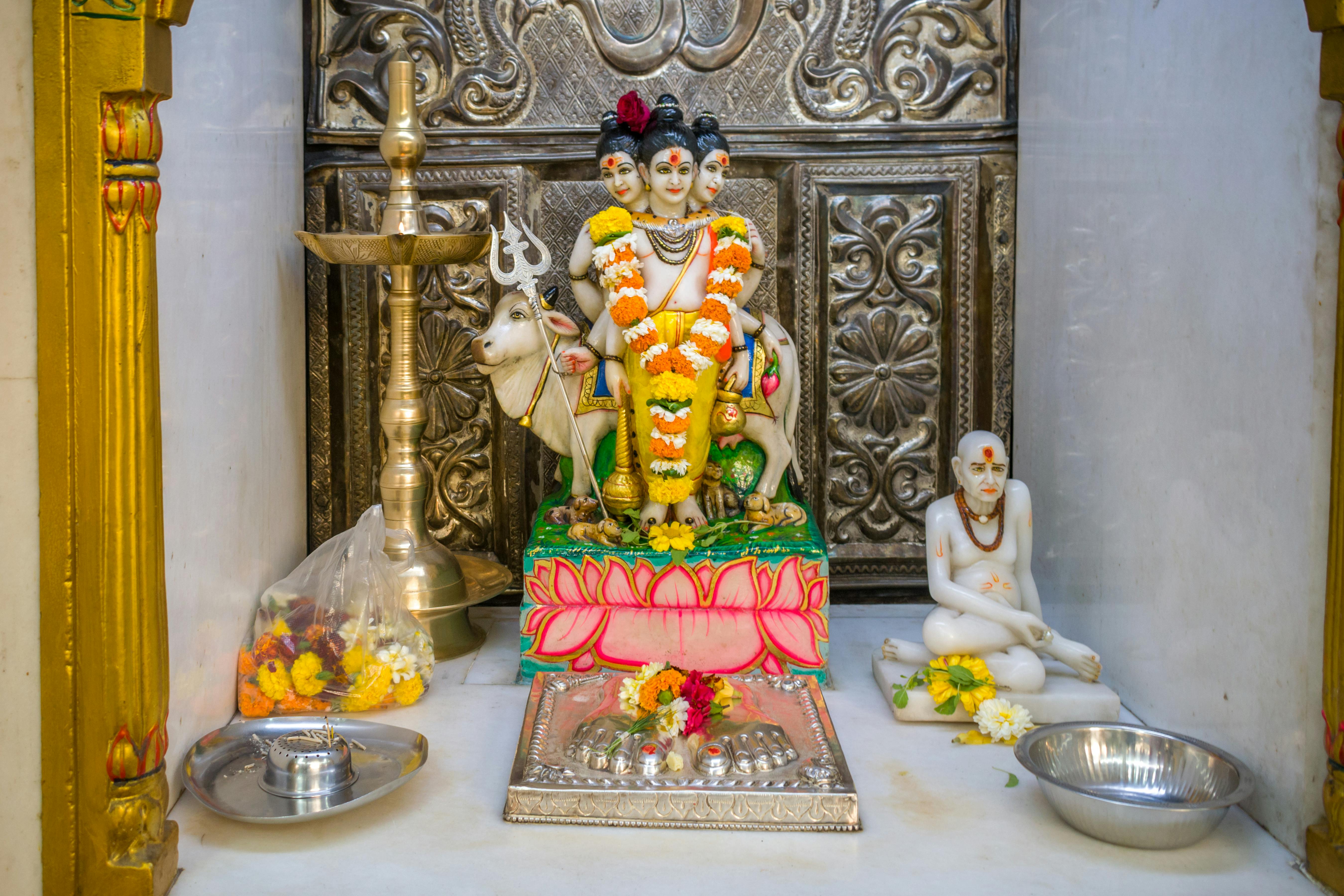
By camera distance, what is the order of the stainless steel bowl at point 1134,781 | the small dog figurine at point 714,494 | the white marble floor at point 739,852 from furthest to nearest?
1. the small dog figurine at point 714,494
2. the stainless steel bowl at point 1134,781
3. the white marble floor at point 739,852

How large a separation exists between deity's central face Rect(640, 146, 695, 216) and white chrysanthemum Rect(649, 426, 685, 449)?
0.84m

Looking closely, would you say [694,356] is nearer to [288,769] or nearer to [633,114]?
[633,114]

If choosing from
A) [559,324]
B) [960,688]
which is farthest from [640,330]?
[960,688]

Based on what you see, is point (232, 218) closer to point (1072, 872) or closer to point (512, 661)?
point (512, 661)

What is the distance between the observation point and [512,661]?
4520 mm

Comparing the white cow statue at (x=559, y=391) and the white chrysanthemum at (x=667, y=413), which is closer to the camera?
the white chrysanthemum at (x=667, y=413)

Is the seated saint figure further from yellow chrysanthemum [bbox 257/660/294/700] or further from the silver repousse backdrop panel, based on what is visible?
yellow chrysanthemum [bbox 257/660/294/700]

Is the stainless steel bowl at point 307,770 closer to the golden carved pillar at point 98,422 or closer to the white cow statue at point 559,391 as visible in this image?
the golden carved pillar at point 98,422

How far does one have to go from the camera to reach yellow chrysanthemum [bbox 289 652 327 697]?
3887 millimetres

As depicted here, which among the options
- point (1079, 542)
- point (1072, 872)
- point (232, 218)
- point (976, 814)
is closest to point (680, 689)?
point (976, 814)

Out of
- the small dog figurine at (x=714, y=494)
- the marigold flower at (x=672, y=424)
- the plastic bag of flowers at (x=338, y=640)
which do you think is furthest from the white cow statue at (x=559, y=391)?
the plastic bag of flowers at (x=338, y=640)

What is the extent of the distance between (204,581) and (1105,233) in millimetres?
3222

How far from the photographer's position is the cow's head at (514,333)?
4555 millimetres

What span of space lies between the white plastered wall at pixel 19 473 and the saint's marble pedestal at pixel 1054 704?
252 cm
